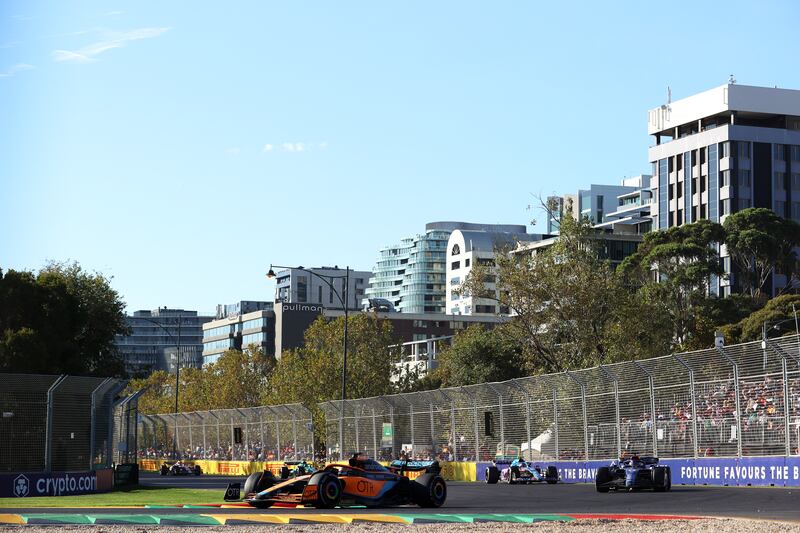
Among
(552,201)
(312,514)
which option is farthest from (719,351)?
(552,201)

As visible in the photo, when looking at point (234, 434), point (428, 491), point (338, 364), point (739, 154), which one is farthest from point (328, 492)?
point (739, 154)

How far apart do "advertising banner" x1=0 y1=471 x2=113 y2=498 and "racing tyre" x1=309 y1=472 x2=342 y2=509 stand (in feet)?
41.7

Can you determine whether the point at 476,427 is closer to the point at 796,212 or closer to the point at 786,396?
the point at 786,396

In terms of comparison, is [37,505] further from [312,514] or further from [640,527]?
[640,527]

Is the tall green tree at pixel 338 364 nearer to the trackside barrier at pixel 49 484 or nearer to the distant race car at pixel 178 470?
the distant race car at pixel 178 470

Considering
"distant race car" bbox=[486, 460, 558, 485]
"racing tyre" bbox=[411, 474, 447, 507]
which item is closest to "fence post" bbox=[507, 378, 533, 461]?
"distant race car" bbox=[486, 460, 558, 485]

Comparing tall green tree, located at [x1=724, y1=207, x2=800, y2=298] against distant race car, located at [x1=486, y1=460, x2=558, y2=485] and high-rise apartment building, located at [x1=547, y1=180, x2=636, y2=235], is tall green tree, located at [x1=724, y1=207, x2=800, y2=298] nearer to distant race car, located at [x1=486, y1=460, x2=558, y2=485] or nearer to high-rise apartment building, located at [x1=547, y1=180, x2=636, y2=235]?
distant race car, located at [x1=486, y1=460, x2=558, y2=485]

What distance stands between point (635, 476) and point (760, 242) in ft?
231

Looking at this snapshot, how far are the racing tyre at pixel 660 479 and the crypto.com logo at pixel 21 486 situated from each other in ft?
54.4

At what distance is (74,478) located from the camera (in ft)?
117

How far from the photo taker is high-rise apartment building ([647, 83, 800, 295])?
11656cm

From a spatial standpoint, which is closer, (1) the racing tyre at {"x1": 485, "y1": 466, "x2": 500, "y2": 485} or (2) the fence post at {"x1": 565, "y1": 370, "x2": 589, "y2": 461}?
(2) the fence post at {"x1": 565, "y1": 370, "x2": 589, "y2": 461}

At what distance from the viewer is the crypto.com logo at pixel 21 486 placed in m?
33.5

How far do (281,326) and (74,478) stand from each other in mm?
139555
